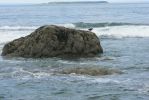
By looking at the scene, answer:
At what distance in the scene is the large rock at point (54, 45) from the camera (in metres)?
23.3

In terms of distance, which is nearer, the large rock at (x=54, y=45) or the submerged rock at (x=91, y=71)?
the submerged rock at (x=91, y=71)

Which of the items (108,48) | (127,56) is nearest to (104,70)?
(127,56)

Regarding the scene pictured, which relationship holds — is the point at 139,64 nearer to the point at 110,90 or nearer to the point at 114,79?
the point at 114,79

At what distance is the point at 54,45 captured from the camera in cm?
2334

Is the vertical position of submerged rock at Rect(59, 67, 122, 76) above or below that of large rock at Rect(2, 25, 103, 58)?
below

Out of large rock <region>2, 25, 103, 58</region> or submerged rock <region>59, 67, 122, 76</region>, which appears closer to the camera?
submerged rock <region>59, 67, 122, 76</region>

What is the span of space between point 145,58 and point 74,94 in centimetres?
835

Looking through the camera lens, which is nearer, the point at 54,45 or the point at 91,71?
the point at 91,71

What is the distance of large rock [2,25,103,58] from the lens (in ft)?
76.4

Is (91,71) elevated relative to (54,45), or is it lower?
lower

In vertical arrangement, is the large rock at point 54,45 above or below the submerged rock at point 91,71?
above

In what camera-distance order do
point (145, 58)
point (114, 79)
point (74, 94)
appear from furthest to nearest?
1. point (145, 58)
2. point (114, 79)
3. point (74, 94)

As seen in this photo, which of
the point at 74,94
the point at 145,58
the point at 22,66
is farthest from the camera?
the point at 145,58

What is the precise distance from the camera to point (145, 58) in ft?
71.9
